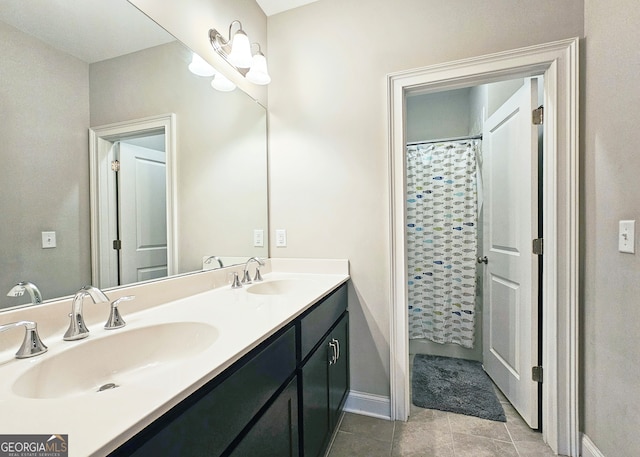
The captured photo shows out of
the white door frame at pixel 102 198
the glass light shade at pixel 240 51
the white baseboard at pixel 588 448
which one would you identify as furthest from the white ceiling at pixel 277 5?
the white baseboard at pixel 588 448

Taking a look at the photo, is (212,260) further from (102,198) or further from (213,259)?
(102,198)

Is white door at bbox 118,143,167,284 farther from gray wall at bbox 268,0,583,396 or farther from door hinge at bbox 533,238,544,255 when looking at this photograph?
door hinge at bbox 533,238,544,255

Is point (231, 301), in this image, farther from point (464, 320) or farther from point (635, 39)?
point (464, 320)

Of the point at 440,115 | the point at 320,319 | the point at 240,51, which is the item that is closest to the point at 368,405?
the point at 320,319

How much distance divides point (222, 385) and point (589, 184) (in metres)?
1.76

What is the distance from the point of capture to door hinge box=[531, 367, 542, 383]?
1625mm

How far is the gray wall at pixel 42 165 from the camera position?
0.80 meters

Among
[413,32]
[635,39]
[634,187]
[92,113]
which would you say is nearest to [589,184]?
[634,187]

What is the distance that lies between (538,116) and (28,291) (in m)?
2.31

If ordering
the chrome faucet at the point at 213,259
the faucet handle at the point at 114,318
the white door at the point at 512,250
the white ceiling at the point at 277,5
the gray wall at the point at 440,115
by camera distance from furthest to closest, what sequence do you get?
the gray wall at the point at 440,115 → the white ceiling at the point at 277,5 → the white door at the point at 512,250 → the chrome faucet at the point at 213,259 → the faucet handle at the point at 114,318

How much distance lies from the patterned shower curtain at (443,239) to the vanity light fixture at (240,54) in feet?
4.85

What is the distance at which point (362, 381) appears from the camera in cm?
183

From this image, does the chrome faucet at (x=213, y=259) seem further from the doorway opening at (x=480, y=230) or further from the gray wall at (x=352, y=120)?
A: the doorway opening at (x=480, y=230)

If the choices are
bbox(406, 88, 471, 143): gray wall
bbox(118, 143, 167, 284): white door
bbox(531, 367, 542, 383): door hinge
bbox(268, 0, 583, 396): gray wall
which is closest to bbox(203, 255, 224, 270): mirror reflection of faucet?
bbox(118, 143, 167, 284): white door
